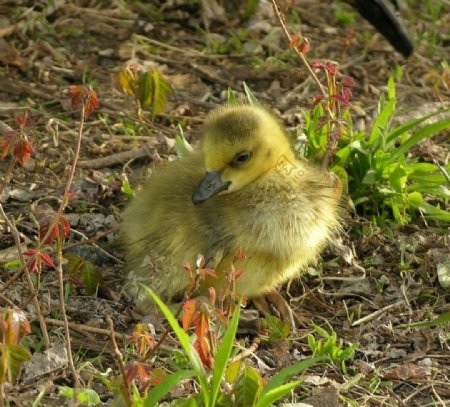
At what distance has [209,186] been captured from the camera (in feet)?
10.7

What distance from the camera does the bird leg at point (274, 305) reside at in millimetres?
3496

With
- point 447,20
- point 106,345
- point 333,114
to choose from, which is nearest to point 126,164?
point 333,114

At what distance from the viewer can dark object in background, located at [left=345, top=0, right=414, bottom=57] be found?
4941mm

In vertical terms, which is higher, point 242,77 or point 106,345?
point 106,345

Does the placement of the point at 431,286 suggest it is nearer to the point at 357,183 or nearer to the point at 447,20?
the point at 357,183

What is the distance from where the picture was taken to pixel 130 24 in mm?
5492

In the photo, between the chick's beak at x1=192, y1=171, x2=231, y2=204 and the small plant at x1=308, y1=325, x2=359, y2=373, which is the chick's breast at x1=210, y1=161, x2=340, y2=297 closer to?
the chick's beak at x1=192, y1=171, x2=231, y2=204

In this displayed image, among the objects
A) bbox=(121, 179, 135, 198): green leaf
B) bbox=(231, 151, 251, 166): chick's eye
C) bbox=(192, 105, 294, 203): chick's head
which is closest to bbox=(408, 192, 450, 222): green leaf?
bbox=(192, 105, 294, 203): chick's head

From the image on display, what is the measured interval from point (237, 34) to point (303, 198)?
7.57ft

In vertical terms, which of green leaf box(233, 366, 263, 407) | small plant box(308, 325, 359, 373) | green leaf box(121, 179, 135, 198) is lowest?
small plant box(308, 325, 359, 373)

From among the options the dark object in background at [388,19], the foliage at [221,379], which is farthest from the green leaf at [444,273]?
the dark object in background at [388,19]

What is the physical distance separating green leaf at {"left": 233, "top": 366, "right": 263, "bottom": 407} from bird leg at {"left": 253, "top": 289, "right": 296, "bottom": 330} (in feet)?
2.47

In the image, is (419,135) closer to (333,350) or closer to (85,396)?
(333,350)

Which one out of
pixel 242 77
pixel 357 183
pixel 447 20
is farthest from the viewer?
pixel 447 20
